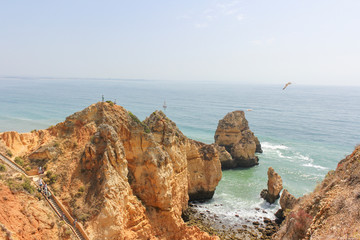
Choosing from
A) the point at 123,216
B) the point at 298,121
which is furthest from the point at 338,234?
the point at 298,121

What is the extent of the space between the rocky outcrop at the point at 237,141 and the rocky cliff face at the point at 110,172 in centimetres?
2613

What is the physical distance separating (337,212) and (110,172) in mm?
12616

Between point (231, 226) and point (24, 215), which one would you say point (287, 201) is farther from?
point (24, 215)

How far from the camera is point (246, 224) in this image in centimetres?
2872

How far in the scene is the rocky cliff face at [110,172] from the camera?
613 inches

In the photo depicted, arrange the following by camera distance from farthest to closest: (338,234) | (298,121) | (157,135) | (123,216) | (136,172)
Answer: (298,121)
(157,135)
(136,172)
(123,216)
(338,234)

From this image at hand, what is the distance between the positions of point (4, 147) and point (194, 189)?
72.2 ft

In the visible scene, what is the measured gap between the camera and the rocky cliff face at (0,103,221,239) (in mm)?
15578

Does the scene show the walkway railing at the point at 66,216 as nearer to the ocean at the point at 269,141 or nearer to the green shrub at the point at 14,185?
the green shrub at the point at 14,185

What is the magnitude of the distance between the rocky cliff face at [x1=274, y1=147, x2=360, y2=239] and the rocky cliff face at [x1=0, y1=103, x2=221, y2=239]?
9547 millimetres

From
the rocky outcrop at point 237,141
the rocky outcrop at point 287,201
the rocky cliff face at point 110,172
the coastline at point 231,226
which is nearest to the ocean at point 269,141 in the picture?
the coastline at point 231,226

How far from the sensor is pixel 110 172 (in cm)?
1656

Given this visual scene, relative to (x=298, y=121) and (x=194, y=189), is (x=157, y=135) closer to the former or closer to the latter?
(x=194, y=189)

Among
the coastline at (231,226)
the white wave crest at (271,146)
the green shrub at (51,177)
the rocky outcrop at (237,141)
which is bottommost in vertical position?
the coastline at (231,226)
